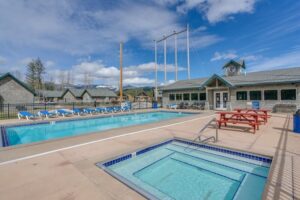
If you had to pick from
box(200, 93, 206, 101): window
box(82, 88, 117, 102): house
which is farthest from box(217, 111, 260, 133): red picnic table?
box(82, 88, 117, 102): house

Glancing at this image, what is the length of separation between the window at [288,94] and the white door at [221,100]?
16.3 feet

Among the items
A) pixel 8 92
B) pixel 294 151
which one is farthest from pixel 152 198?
pixel 8 92

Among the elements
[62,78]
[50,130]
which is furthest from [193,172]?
[62,78]

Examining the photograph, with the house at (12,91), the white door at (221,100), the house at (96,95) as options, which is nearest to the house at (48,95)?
the house at (96,95)

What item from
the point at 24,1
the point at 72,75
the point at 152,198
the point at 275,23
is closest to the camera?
the point at 152,198

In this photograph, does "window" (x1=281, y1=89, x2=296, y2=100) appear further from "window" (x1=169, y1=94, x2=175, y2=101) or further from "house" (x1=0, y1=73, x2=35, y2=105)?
"house" (x1=0, y1=73, x2=35, y2=105)

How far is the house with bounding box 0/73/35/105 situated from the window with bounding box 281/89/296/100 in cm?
2946

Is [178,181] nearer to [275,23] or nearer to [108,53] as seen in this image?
[275,23]

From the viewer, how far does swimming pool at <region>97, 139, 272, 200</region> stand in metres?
3.57

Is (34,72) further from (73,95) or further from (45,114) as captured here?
(45,114)

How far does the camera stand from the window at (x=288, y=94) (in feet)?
47.6

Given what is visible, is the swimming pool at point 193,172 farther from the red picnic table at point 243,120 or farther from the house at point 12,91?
the house at point 12,91

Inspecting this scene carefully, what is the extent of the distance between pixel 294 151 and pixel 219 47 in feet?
86.5

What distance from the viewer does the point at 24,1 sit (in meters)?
10.4
